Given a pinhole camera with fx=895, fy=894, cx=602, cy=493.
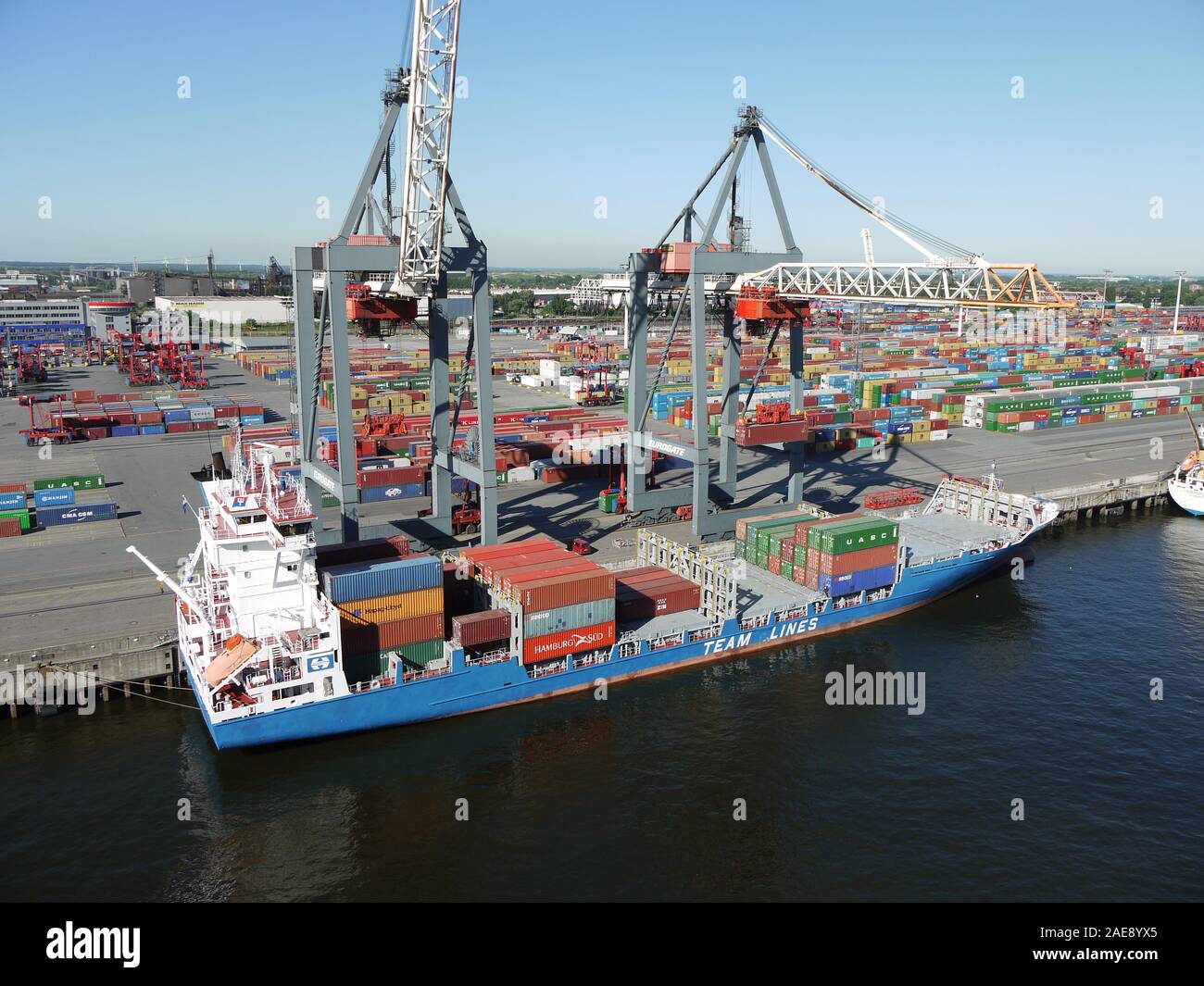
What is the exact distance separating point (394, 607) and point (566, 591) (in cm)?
700

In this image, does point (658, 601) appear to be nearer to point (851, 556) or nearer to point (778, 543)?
point (778, 543)

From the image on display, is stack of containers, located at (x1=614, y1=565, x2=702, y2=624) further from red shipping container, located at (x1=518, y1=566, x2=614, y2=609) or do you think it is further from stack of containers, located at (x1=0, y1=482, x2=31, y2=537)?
stack of containers, located at (x1=0, y1=482, x2=31, y2=537)

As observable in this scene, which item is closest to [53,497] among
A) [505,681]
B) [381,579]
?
[381,579]

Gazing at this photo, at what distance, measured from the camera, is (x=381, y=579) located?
3553 centimetres

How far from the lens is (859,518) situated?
4791cm

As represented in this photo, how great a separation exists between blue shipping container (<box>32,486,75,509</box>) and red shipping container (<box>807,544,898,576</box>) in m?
46.5

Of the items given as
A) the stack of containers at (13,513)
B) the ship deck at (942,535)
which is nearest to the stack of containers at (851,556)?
the ship deck at (942,535)

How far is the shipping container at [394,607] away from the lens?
35.3 metres

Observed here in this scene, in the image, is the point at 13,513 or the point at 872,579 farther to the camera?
the point at 13,513

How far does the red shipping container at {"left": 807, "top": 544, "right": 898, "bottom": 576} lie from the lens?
146 feet

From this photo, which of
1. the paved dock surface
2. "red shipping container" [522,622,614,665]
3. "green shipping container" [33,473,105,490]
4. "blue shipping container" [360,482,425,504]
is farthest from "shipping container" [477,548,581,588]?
"green shipping container" [33,473,105,490]

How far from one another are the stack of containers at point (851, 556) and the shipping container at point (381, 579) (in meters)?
19.7
